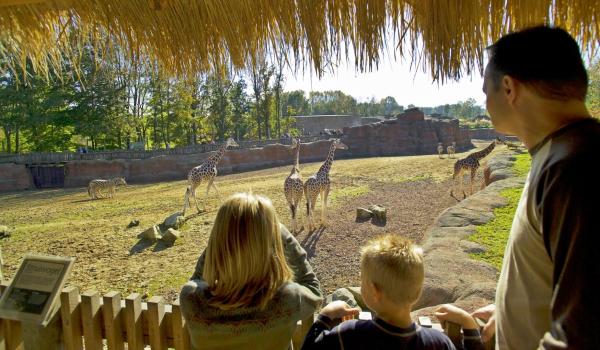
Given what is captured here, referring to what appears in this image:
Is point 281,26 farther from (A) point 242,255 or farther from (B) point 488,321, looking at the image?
(B) point 488,321

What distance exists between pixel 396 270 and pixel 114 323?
163cm

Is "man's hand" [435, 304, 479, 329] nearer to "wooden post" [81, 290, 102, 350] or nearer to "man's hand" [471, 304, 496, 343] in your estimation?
"man's hand" [471, 304, 496, 343]

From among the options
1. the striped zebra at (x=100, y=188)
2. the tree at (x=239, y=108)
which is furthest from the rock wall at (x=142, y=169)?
the tree at (x=239, y=108)

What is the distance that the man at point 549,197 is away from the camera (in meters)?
0.71

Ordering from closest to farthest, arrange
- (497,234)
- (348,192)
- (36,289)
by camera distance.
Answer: (36,289) < (497,234) < (348,192)

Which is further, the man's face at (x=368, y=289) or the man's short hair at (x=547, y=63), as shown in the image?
the man's face at (x=368, y=289)

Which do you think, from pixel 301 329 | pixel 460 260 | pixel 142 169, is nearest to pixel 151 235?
pixel 460 260

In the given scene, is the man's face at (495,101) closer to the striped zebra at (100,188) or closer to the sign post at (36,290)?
the sign post at (36,290)

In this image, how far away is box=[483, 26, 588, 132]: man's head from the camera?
0.90m

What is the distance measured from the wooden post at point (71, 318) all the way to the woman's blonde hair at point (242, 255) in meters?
1.30

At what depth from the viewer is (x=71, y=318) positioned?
7.20 feet

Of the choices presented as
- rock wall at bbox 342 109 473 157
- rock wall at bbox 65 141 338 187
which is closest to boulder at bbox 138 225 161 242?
rock wall at bbox 65 141 338 187

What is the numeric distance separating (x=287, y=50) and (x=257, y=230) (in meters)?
0.99

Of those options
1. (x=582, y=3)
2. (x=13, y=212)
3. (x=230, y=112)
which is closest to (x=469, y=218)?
(x=582, y=3)
